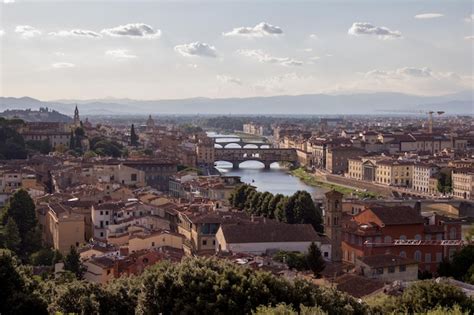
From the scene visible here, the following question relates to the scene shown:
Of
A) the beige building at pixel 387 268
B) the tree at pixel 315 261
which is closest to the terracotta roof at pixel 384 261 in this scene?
the beige building at pixel 387 268

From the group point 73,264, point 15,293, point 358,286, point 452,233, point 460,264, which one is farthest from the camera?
point 452,233

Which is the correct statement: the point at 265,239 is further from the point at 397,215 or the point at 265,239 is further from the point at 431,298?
the point at 431,298

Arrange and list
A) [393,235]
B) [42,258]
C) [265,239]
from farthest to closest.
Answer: [393,235] → [42,258] → [265,239]

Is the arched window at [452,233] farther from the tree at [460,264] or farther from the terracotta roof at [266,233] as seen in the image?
the terracotta roof at [266,233]

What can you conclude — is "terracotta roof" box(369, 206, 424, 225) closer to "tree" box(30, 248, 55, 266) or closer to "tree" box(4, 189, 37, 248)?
"tree" box(30, 248, 55, 266)

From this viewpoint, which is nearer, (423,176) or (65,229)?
(65,229)

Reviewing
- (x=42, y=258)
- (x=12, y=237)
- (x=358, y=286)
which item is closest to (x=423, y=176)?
(x=12, y=237)
